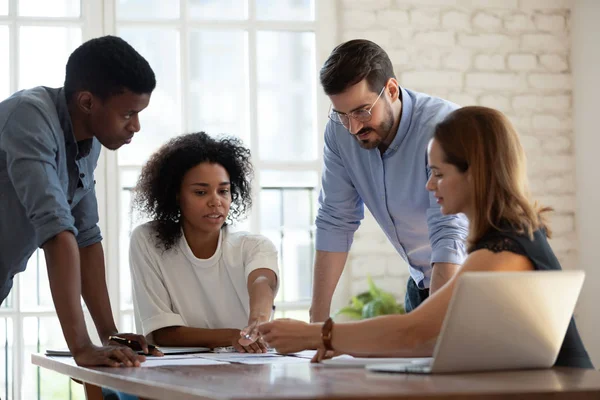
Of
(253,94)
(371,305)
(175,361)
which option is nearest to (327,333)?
(175,361)

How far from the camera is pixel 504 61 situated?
453cm

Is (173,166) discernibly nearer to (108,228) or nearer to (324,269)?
(324,269)

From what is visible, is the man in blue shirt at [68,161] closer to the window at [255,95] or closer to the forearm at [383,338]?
the forearm at [383,338]

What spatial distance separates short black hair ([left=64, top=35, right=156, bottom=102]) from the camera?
193cm

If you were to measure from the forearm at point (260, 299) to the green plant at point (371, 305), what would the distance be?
1.75 metres

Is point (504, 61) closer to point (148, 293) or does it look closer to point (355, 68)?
point (355, 68)

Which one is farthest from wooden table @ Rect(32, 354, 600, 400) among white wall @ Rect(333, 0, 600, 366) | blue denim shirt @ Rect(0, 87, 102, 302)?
white wall @ Rect(333, 0, 600, 366)

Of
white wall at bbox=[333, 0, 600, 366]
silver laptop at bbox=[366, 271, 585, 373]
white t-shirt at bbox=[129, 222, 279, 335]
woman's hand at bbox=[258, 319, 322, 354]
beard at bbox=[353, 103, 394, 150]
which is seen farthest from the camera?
white wall at bbox=[333, 0, 600, 366]

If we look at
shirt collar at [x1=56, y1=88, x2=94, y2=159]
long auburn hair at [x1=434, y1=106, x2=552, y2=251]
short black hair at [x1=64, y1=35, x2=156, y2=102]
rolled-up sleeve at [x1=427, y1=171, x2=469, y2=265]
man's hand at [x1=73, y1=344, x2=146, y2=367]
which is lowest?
man's hand at [x1=73, y1=344, x2=146, y2=367]

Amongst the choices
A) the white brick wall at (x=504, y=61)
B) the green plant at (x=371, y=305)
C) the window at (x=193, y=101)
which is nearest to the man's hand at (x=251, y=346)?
the green plant at (x=371, y=305)

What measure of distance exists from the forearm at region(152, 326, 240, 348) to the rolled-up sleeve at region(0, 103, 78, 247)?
2.12 ft

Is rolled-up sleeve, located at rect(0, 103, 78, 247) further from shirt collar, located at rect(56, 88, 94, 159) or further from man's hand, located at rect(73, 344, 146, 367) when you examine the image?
man's hand, located at rect(73, 344, 146, 367)

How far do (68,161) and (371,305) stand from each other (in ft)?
7.74

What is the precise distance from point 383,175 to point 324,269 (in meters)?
0.38
